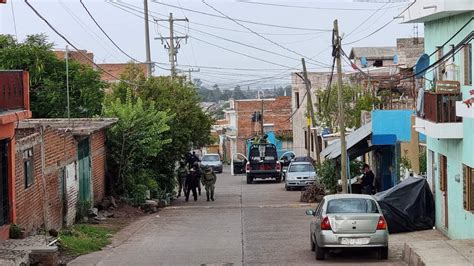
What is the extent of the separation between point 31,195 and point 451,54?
38.7 ft

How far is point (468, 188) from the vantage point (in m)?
22.5

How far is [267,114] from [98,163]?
72033mm

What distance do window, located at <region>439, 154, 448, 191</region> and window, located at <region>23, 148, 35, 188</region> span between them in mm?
11632

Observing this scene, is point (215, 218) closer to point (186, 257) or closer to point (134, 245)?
point (134, 245)

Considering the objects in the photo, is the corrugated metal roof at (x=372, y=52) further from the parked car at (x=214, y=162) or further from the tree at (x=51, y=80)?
the tree at (x=51, y=80)

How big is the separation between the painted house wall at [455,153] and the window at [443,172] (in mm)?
213

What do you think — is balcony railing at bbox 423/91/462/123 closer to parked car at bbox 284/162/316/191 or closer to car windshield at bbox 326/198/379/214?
car windshield at bbox 326/198/379/214

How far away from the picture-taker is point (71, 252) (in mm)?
22312

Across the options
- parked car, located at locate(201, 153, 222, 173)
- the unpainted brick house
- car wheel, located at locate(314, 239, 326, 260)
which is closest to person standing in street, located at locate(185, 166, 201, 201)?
the unpainted brick house

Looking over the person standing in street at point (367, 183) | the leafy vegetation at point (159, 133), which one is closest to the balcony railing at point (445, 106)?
the person standing in street at point (367, 183)

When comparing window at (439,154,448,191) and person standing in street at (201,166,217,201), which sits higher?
window at (439,154,448,191)

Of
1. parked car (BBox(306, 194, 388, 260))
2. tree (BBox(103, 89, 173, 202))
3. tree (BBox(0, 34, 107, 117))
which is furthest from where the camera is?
tree (BBox(0, 34, 107, 117))

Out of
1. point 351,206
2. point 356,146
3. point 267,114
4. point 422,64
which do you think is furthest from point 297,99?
point 351,206

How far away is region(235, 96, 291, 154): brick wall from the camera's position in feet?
344
